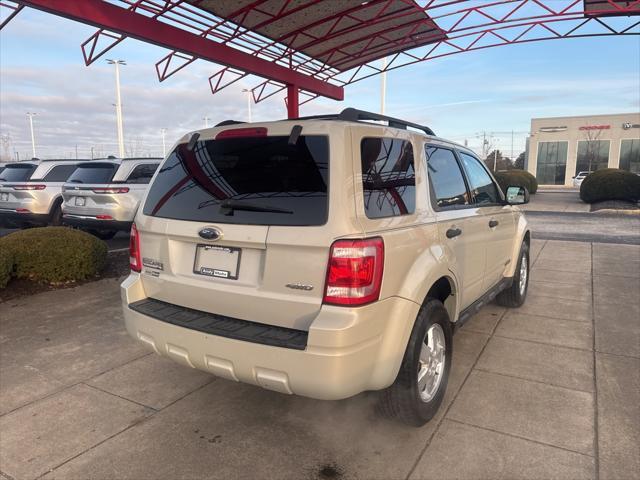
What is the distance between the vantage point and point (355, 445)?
281 centimetres

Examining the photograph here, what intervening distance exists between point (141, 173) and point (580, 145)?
5309 centimetres

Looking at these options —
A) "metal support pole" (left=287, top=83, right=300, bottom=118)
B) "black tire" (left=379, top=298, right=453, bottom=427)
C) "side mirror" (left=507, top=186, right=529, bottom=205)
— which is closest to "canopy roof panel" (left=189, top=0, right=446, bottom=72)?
"metal support pole" (left=287, top=83, right=300, bottom=118)

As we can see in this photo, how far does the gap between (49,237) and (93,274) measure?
2.72 feet

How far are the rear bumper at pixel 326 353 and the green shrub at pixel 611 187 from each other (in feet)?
69.4

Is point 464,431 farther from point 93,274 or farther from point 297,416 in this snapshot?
point 93,274

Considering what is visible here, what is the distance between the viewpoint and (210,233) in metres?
2.64

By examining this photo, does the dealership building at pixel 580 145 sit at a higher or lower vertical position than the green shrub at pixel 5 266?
higher

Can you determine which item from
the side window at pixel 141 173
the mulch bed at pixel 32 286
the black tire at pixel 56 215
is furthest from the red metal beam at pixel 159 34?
the mulch bed at pixel 32 286

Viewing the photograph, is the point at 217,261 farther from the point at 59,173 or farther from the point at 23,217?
the point at 59,173

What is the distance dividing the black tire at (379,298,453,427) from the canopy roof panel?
9.56 m

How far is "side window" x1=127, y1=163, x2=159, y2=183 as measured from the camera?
30.1 feet

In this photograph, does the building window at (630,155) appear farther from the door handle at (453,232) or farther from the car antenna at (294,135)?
the car antenna at (294,135)

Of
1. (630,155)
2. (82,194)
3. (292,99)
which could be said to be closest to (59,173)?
(82,194)

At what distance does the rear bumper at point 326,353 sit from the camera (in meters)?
2.27
